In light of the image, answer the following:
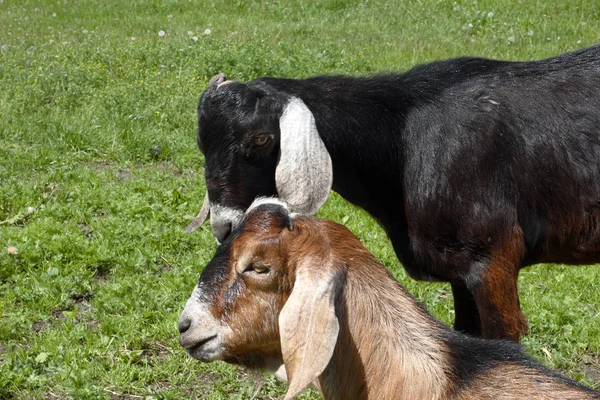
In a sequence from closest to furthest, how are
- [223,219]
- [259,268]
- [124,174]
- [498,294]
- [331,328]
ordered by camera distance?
1. [331,328]
2. [259,268]
3. [498,294]
4. [223,219]
5. [124,174]

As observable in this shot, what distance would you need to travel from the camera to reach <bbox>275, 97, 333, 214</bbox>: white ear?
169 inches

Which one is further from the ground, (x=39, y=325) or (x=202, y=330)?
(x=202, y=330)

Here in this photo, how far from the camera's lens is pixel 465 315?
4.61 metres

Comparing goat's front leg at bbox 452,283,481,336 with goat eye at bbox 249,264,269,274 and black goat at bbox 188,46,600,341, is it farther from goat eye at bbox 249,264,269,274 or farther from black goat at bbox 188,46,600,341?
goat eye at bbox 249,264,269,274

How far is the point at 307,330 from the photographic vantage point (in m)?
2.93

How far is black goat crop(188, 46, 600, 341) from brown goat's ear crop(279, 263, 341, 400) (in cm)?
130

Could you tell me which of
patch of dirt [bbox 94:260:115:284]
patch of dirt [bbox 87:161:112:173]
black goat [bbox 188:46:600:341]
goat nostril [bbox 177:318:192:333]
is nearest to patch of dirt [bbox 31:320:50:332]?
patch of dirt [bbox 94:260:115:284]

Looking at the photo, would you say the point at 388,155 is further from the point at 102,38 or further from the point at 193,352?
the point at 102,38

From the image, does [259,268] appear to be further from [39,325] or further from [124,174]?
[124,174]

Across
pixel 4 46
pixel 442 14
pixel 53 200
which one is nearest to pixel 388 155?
pixel 53 200

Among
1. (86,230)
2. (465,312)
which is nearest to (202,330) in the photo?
(465,312)

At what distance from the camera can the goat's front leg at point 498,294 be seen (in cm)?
419

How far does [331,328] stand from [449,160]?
1.61 metres

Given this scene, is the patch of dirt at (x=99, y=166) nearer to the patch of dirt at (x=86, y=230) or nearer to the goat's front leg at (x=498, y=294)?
the patch of dirt at (x=86, y=230)
